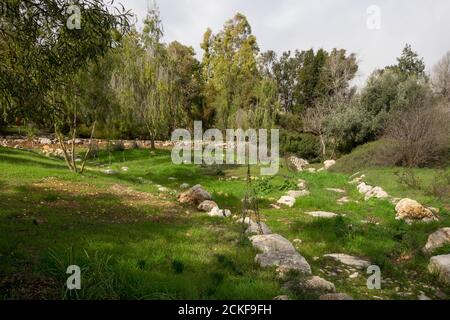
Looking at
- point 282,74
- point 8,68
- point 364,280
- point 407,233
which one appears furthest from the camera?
point 282,74

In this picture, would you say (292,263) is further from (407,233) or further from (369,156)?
(369,156)

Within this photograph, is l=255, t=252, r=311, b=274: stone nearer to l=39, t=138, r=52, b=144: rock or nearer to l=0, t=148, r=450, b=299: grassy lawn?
l=0, t=148, r=450, b=299: grassy lawn

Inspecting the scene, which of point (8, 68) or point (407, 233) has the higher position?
point (8, 68)

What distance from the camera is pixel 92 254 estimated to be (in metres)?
6.76

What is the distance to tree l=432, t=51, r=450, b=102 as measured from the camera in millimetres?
41631

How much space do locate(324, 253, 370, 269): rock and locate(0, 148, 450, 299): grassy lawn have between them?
316 millimetres

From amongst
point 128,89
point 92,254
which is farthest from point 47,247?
point 128,89

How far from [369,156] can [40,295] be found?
20.5 m

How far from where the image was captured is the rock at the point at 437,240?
343 inches

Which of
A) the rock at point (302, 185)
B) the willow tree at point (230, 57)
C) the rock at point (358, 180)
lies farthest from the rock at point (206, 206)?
the willow tree at point (230, 57)

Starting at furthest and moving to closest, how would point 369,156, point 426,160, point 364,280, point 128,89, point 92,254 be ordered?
point 128,89, point 369,156, point 426,160, point 364,280, point 92,254

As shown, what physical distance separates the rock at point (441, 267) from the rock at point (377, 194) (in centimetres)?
662

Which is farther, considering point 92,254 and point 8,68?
point 92,254

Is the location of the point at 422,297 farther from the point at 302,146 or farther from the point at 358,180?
the point at 302,146
